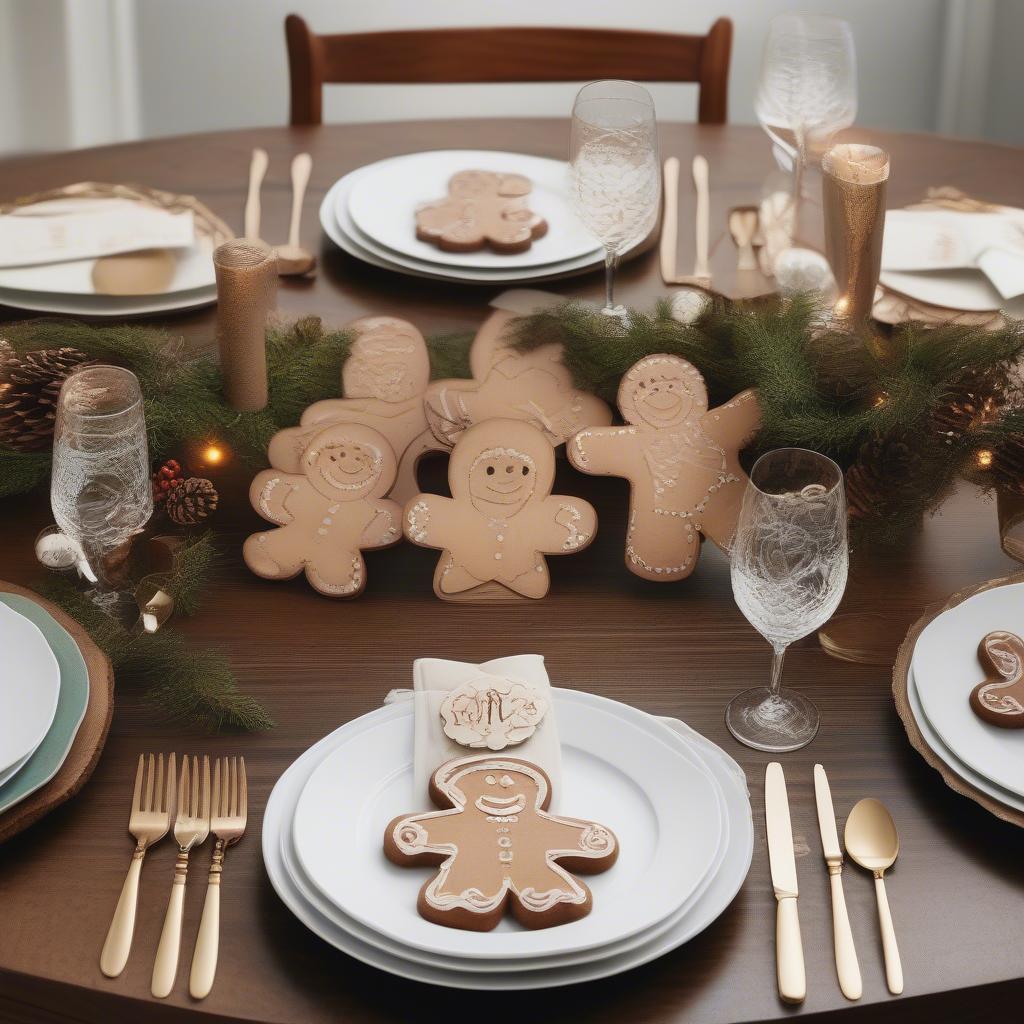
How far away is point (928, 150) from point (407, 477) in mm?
1099

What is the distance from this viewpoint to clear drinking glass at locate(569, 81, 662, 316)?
1336 mm

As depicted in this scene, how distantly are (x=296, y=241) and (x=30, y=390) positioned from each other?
0.49 m

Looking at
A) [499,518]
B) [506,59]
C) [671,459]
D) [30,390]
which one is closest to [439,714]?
[499,518]

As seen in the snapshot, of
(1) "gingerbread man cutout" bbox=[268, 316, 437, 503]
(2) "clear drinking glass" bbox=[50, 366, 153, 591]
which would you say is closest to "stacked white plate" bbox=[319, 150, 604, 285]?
(1) "gingerbread man cutout" bbox=[268, 316, 437, 503]

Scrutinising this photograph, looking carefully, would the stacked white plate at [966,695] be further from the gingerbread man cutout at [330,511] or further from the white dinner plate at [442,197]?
the white dinner plate at [442,197]

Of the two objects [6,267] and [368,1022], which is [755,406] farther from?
[6,267]

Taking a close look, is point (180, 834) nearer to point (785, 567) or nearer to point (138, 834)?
point (138, 834)

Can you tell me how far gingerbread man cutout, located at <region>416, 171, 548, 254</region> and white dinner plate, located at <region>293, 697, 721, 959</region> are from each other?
0.75 metres

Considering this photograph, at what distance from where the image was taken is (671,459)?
1.18 metres

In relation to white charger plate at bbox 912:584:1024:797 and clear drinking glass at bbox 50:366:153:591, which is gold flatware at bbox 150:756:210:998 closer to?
clear drinking glass at bbox 50:366:153:591

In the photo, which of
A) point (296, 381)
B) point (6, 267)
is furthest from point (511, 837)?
point (6, 267)

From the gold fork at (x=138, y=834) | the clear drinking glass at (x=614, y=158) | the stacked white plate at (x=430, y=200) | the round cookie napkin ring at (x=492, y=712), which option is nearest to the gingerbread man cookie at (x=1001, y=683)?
the round cookie napkin ring at (x=492, y=712)

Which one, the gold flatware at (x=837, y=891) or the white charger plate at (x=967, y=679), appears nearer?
the gold flatware at (x=837, y=891)

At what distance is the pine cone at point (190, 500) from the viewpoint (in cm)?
120
